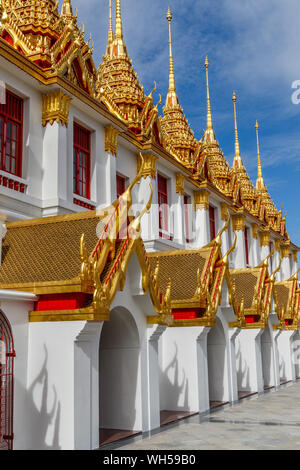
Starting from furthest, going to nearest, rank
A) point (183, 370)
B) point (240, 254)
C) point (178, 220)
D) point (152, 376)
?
point (240, 254)
point (178, 220)
point (183, 370)
point (152, 376)

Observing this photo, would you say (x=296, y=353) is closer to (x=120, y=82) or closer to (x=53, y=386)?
(x=120, y=82)

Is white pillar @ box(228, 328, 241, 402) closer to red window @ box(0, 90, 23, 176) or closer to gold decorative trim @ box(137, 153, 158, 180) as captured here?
gold decorative trim @ box(137, 153, 158, 180)

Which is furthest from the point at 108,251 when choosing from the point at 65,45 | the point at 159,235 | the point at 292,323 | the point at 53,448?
the point at 292,323

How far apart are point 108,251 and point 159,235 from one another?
368 inches

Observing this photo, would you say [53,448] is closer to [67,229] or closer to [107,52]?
[67,229]

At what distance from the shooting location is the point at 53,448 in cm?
863

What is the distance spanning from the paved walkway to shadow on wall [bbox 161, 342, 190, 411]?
763mm

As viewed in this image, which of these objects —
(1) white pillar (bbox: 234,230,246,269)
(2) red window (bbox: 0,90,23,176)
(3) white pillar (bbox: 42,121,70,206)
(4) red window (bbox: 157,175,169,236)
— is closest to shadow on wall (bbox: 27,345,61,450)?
(3) white pillar (bbox: 42,121,70,206)

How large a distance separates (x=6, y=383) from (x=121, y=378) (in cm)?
305

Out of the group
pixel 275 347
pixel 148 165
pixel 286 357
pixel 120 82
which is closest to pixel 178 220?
pixel 148 165

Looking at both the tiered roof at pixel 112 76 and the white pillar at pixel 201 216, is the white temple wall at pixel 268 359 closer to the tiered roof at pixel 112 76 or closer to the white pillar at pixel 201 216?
the white pillar at pixel 201 216

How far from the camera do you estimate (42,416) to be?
28.9ft

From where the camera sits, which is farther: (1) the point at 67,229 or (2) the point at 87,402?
(1) the point at 67,229

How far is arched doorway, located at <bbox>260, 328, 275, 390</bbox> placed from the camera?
69.6ft
